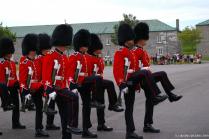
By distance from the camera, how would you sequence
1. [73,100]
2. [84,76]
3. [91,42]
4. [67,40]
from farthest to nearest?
[91,42] → [84,76] → [67,40] → [73,100]

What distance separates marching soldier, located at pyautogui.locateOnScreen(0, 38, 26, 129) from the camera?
11875mm

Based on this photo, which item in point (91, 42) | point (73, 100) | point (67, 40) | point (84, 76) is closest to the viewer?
point (73, 100)

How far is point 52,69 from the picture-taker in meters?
9.27

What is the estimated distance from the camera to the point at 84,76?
34.7ft

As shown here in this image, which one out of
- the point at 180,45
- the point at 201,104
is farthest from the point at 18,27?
the point at 201,104

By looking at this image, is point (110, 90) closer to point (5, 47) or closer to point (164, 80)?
point (164, 80)

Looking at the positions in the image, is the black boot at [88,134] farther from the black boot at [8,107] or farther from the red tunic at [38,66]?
the black boot at [8,107]

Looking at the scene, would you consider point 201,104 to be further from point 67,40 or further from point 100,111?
point 67,40

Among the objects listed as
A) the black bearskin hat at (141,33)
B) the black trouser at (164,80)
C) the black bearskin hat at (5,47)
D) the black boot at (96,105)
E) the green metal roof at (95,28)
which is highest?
the green metal roof at (95,28)

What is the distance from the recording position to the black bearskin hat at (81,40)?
10.9 metres

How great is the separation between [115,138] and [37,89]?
1940mm

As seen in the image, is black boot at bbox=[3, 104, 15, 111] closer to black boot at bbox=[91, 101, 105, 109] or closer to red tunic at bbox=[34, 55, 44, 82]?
red tunic at bbox=[34, 55, 44, 82]

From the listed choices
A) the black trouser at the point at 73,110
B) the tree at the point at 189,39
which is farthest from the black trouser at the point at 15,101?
the tree at the point at 189,39

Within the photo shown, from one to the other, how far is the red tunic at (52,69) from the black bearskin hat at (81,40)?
1365 mm
